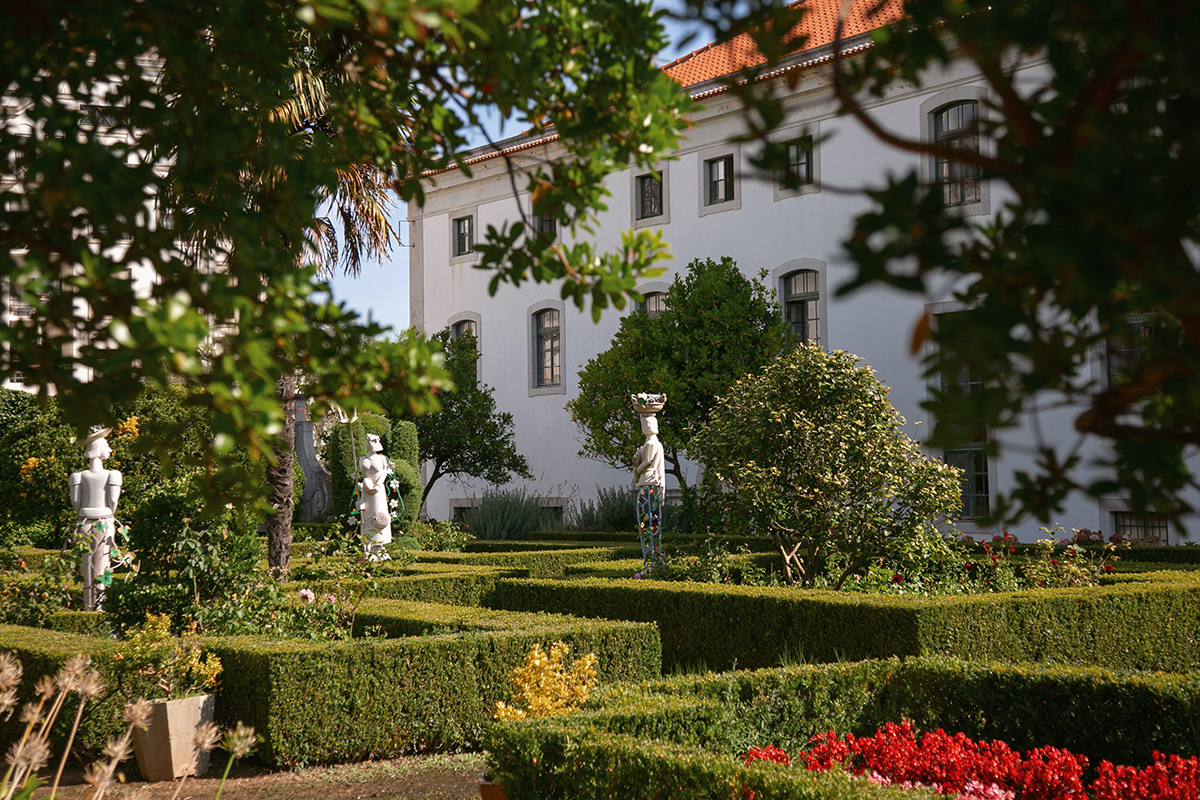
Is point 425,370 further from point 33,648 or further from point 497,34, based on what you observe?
point 33,648

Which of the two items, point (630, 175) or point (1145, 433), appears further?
point (630, 175)

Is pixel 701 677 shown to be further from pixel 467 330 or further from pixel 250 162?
pixel 467 330

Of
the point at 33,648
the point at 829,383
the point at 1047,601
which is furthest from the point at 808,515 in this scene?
the point at 33,648

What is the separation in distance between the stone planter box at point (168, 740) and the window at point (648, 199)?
17640mm

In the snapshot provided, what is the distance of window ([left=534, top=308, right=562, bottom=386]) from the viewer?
24.8m

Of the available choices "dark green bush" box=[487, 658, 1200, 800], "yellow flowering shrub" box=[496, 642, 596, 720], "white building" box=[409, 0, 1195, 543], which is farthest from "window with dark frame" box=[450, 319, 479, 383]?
"dark green bush" box=[487, 658, 1200, 800]

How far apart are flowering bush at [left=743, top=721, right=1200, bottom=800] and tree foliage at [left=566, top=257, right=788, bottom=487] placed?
13.7 meters

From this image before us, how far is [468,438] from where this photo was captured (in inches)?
923

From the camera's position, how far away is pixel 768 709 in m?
5.35

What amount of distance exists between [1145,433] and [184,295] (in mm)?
1314

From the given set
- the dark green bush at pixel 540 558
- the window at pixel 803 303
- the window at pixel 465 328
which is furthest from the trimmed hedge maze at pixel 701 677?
the window at pixel 465 328

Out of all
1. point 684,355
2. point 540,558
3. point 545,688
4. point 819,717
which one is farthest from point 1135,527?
point 545,688

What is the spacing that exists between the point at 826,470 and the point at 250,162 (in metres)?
8.20

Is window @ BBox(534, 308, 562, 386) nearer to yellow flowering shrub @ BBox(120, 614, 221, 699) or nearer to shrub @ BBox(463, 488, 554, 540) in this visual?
shrub @ BBox(463, 488, 554, 540)
